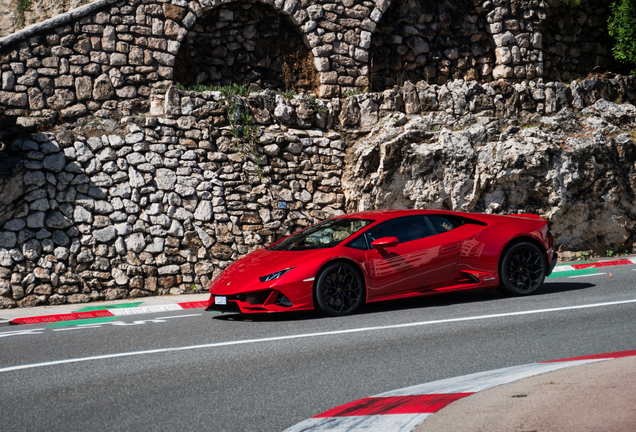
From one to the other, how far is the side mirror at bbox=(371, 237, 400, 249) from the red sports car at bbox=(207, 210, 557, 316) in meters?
0.01

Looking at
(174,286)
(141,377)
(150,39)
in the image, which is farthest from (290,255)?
(150,39)

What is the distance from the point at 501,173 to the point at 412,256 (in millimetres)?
5838

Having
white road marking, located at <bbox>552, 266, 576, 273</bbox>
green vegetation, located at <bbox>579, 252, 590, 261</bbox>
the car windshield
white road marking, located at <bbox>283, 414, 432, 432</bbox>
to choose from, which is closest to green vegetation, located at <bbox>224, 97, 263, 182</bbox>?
the car windshield

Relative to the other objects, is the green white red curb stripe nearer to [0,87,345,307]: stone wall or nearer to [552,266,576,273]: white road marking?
[552,266,576,273]: white road marking

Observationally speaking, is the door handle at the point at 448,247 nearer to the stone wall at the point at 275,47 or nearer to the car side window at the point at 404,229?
the car side window at the point at 404,229

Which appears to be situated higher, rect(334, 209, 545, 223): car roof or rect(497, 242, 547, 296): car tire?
rect(334, 209, 545, 223): car roof

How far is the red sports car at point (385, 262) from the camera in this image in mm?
7234

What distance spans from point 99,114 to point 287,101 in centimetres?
377

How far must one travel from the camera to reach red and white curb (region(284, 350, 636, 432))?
3648 mm

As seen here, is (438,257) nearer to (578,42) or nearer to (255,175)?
(255,175)

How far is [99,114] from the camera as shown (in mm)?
11836

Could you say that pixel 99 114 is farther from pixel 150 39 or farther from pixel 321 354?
pixel 321 354

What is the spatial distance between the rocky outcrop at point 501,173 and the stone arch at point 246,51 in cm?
242

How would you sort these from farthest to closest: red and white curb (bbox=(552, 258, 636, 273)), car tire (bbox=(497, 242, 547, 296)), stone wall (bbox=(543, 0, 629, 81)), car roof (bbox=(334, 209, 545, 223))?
stone wall (bbox=(543, 0, 629, 81)), red and white curb (bbox=(552, 258, 636, 273)), car tire (bbox=(497, 242, 547, 296)), car roof (bbox=(334, 209, 545, 223))
